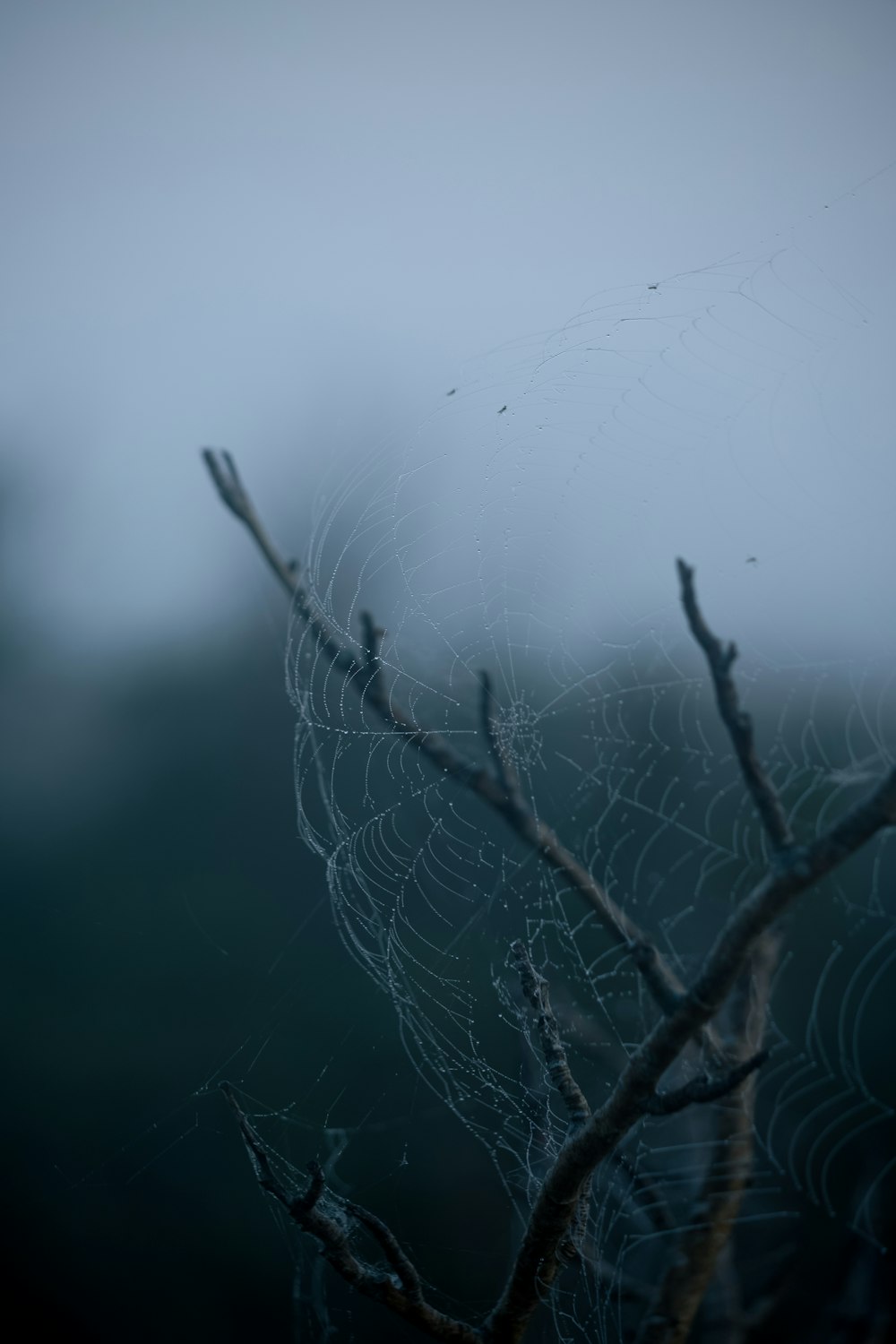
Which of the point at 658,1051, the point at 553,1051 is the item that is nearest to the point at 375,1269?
the point at 553,1051

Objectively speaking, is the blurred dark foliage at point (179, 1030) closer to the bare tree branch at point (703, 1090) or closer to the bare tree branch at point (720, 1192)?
the bare tree branch at point (720, 1192)

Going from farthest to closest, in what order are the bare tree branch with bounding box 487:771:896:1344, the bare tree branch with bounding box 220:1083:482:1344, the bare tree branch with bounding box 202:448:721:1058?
the bare tree branch with bounding box 202:448:721:1058, the bare tree branch with bounding box 220:1083:482:1344, the bare tree branch with bounding box 487:771:896:1344

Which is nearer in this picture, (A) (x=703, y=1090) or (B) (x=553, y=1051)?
(A) (x=703, y=1090)

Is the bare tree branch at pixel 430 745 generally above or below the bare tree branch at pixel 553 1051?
above

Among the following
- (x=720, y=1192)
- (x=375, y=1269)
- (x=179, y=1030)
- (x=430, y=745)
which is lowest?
(x=720, y=1192)

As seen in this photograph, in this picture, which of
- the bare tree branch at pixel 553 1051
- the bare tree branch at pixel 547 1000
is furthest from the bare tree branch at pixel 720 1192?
the bare tree branch at pixel 553 1051

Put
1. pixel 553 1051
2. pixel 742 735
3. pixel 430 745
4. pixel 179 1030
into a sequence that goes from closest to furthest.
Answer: pixel 742 735 → pixel 553 1051 → pixel 430 745 → pixel 179 1030

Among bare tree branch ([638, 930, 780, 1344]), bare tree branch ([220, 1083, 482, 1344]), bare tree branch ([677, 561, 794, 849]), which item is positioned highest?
bare tree branch ([677, 561, 794, 849])

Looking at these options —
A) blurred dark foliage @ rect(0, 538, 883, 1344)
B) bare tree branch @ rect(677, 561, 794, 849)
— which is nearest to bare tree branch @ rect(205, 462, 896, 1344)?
bare tree branch @ rect(677, 561, 794, 849)

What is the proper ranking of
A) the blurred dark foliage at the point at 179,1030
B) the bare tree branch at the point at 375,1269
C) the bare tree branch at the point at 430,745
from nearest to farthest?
the bare tree branch at the point at 375,1269 → the bare tree branch at the point at 430,745 → the blurred dark foliage at the point at 179,1030

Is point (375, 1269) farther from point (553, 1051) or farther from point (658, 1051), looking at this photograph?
point (658, 1051)

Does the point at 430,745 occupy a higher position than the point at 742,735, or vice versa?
the point at 430,745

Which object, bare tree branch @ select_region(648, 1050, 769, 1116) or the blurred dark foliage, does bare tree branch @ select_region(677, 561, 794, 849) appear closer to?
bare tree branch @ select_region(648, 1050, 769, 1116)
